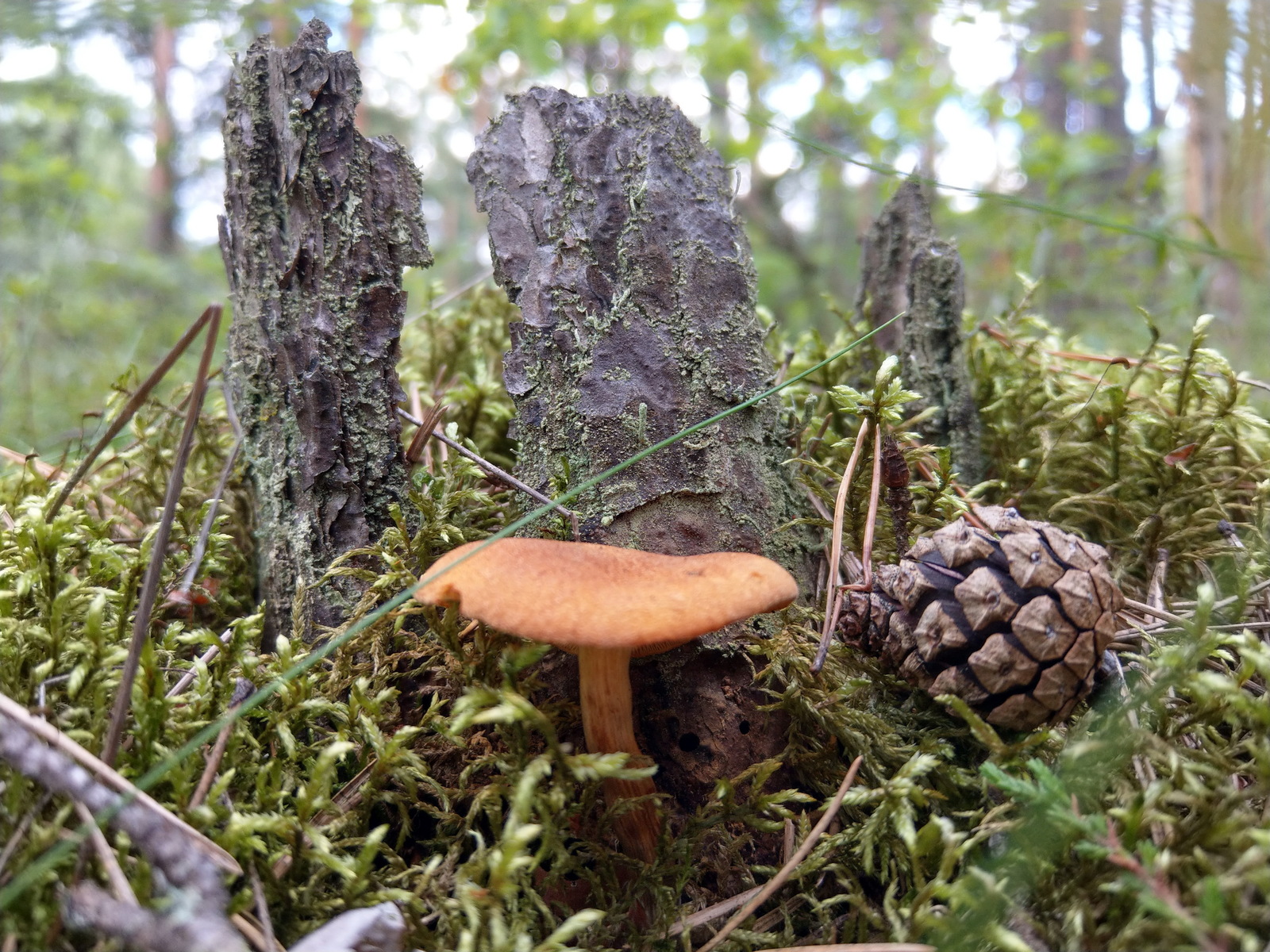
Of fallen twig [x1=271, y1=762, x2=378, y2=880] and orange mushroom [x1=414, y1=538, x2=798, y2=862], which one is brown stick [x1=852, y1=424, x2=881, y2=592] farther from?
fallen twig [x1=271, y1=762, x2=378, y2=880]

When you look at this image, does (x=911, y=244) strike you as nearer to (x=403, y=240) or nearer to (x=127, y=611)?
(x=403, y=240)

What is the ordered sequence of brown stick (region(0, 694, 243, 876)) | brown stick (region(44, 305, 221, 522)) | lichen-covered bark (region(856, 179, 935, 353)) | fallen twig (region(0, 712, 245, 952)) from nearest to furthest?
fallen twig (region(0, 712, 245, 952)) → brown stick (region(0, 694, 243, 876)) → brown stick (region(44, 305, 221, 522)) → lichen-covered bark (region(856, 179, 935, 353))

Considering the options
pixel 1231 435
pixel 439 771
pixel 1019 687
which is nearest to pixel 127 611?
pixel 439 771

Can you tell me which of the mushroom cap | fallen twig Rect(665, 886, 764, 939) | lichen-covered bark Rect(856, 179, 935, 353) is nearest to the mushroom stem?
fallen twig Rect(665, 886, 764, 939)

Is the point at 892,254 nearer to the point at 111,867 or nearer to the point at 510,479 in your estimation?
the point at 510,479

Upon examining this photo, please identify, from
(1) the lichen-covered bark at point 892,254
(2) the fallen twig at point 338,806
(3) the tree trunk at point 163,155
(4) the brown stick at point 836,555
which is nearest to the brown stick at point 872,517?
(4) the brown stick at point 836,555

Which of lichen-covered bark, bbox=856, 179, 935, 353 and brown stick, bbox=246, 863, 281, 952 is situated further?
lichen-covered bark, bbox=856, 179, 935, 353

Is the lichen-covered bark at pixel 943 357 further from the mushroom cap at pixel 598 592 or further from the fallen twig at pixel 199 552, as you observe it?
the fallen twig at pixel 199 552

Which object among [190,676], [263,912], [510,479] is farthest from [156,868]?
[510,479]
